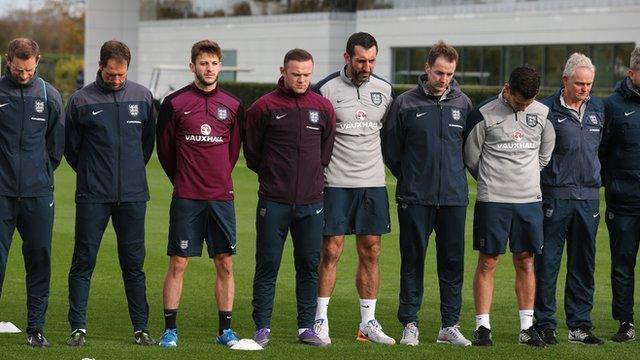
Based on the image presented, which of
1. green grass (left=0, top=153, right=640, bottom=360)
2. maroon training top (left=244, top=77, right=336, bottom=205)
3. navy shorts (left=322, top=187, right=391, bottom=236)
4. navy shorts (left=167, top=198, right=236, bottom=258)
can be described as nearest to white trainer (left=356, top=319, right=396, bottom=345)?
green grass (left=0, top=153, right=640, bottom=360)

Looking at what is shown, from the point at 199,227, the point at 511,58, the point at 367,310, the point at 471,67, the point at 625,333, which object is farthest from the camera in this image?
the point at 471,67

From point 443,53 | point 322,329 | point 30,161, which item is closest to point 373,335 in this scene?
point 322,329

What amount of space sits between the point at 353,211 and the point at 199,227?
112 centimetres

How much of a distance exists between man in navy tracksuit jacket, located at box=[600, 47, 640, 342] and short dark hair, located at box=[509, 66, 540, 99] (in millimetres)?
925

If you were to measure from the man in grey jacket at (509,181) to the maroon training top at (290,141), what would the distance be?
111 centimetres

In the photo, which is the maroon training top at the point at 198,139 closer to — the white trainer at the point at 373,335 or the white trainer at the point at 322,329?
the white trainer at the point at 322,329

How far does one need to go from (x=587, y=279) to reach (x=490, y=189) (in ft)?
3.63

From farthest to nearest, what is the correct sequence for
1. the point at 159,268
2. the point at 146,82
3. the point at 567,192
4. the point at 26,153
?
the point at 146,82 → the point at 159,268 → the point at 567,192 → the point at 26,153

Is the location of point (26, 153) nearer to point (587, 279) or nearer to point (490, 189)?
point (490, 189)

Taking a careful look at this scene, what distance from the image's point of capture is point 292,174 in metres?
9.00

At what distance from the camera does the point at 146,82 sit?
226 feet

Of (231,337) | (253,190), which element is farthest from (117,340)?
(253,190)

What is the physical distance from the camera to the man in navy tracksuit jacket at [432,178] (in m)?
9.20

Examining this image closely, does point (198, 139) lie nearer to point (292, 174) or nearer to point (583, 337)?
point (292, 174)
